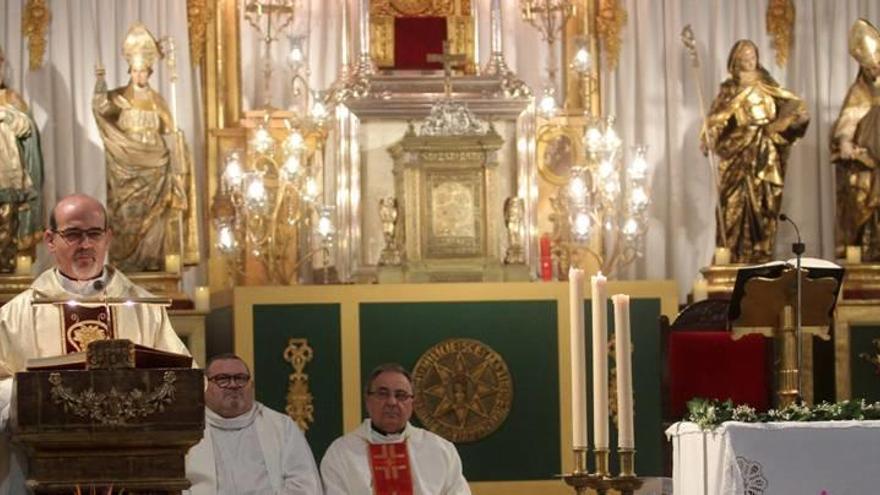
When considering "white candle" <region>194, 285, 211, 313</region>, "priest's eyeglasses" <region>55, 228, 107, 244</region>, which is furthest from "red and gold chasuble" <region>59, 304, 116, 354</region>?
"white candle" <region>194, 285, 211, 313</region>

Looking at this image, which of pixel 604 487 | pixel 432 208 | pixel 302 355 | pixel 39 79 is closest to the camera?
pixel 604 487

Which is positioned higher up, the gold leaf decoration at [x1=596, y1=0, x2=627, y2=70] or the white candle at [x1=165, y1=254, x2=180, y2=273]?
the gold leaf decoration at [x1=596, y1=0, x2=627, y2=70]

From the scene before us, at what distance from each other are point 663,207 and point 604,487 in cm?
863

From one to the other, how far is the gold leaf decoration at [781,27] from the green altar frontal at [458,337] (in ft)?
9.58

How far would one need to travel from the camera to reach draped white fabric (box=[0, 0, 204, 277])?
542 inches

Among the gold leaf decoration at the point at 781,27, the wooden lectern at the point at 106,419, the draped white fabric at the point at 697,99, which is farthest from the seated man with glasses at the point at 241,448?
the gold leaf decoration at the point at 781,27

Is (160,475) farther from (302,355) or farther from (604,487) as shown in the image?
→ (302,355)

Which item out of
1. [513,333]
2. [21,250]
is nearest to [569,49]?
[513,333]

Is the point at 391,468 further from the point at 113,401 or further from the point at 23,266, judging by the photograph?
the point at 23,266

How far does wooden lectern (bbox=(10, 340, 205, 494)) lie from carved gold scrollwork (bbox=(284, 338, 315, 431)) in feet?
18.3

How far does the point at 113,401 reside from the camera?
6059mm

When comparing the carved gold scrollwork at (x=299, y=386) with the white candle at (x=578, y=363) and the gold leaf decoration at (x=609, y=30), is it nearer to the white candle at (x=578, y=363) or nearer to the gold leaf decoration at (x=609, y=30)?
the gold leaf decoration at (x=609, y=30)

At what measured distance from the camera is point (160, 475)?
621cm

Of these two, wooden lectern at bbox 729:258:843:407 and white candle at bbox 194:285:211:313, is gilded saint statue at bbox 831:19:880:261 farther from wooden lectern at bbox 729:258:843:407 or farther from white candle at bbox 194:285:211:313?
wooden lectern at bbox 729:258:843:407
